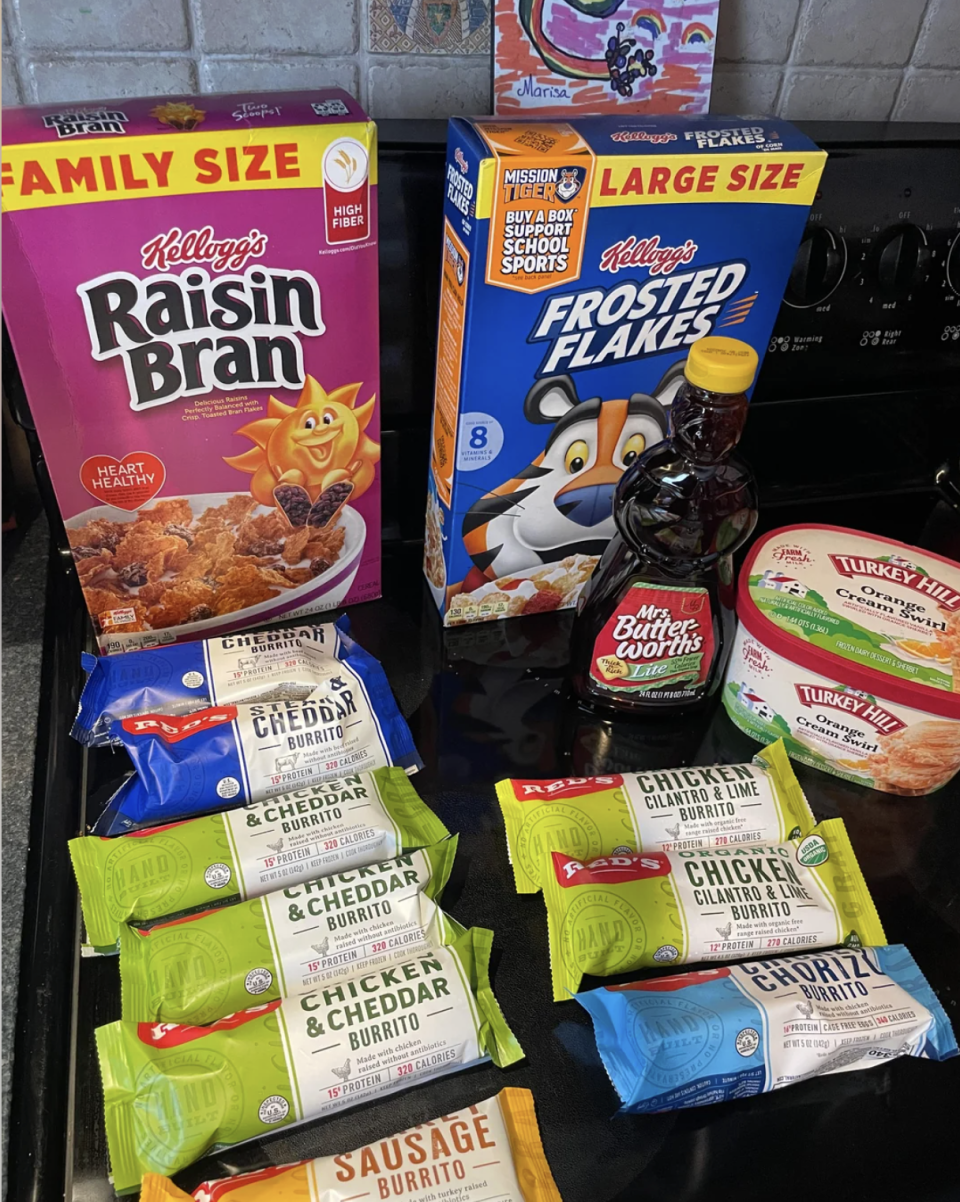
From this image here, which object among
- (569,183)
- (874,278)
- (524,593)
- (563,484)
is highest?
(569,183)

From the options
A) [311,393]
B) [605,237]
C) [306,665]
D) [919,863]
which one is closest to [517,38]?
[605,237]

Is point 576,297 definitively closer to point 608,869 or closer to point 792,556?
point 792,556

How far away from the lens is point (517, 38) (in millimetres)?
683

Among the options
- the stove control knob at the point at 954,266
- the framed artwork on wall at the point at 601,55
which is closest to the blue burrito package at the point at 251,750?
the framed artwork on wall at the point at 601,55

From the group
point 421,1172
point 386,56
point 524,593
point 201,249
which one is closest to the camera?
point 421,1172

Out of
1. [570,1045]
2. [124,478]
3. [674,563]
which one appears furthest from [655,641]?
[124,478]

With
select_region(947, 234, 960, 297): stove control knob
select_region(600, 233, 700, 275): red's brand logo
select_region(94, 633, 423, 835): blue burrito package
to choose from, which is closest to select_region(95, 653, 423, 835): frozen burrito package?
select_region(94, 633, 423, 835): blue burrito package

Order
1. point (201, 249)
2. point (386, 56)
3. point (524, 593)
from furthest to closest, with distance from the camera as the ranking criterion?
1. point (524, 593)
2. point (386, 56)
3. point (201, 249)

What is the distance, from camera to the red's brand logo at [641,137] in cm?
62

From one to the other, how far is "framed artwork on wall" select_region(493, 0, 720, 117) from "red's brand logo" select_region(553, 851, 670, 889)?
1.76 ft

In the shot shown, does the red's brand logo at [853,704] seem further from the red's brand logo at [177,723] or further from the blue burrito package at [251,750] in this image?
the red's brand logo at [177,723]

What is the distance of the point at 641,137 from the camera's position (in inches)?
24.8

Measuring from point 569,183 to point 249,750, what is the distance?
438 mm

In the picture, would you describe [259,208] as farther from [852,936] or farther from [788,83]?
[852,936]
